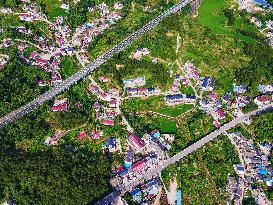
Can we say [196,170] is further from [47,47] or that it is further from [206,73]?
[47,47]

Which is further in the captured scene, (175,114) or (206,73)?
(206,73)

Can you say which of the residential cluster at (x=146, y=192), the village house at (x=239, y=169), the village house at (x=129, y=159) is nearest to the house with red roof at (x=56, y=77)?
the village house at (x=129, y=159)

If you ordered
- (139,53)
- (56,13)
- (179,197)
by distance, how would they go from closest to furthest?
(179,197), (139,53), (56,13)

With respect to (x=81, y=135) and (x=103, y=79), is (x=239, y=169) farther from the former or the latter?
(x=103, y=79)

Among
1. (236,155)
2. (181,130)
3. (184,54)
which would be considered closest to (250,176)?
(236,155)

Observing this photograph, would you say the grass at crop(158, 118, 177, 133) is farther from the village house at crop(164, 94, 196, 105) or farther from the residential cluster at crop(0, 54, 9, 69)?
the residential cluster at crop(0, 54, 9, 69)

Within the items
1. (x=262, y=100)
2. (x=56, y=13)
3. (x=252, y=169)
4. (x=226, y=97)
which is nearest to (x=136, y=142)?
(x=252, y=169)
